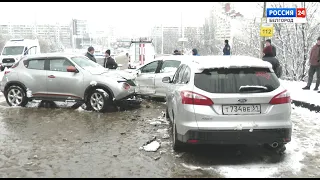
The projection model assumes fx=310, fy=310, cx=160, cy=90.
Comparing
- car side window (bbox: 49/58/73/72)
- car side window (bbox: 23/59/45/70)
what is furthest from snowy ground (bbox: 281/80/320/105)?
car side window (bbox: 23/59/45/70)

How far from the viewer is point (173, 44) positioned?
76.2 meters

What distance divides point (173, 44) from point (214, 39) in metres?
22.1

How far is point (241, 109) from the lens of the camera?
4434 millimetres

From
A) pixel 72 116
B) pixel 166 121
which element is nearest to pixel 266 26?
pixel 166 121

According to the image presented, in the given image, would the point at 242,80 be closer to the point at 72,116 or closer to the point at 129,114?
the point at 129,114

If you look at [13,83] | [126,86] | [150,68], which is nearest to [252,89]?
[126,86]

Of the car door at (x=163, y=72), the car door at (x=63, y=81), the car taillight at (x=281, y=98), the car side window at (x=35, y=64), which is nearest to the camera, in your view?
the car taillight at (x=281, y=98)

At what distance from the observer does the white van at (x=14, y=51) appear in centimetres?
2458

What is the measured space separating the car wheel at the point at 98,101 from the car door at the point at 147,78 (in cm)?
184

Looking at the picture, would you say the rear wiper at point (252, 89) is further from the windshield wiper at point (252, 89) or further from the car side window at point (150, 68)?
the car side window at point (150, 68)

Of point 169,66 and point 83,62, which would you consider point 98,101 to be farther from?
point 169,66

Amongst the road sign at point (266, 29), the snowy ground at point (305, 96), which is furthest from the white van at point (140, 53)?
the snowy ground at point (305, 96)

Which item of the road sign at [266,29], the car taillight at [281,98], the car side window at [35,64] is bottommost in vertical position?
the car taillight at [281,98]

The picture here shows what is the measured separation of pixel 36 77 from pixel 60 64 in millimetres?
787
